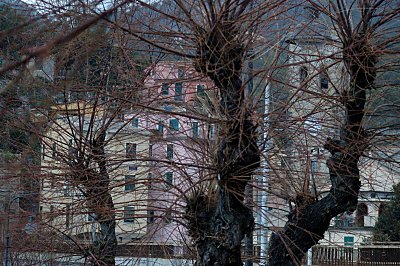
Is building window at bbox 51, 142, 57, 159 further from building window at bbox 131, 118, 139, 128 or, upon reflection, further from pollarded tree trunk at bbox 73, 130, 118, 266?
building window at bbox 131, 118, 139, 128

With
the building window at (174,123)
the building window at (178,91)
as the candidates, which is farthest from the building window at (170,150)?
the building window at (178,91)

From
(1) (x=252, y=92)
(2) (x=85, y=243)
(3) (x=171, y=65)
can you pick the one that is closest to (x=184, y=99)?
(3) (x=171, y=65)

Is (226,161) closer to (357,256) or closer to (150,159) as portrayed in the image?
(150,159)

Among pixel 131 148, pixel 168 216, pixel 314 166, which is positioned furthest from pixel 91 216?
pixel 314 166

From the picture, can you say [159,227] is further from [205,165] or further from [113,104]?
[113,104]

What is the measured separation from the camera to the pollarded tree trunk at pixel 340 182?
785cm

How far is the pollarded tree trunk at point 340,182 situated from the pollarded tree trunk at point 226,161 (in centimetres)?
61

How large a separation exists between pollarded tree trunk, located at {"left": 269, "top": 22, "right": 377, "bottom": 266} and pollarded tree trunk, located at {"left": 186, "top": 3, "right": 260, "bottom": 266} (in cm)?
61

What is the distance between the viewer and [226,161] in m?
7.66

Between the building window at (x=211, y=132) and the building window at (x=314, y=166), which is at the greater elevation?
the building window at (x=211, y=132)

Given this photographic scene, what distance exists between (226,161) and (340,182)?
4.65 ft

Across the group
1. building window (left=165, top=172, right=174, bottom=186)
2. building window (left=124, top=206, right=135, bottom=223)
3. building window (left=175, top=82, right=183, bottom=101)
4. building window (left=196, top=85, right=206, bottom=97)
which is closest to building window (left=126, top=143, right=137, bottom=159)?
building window (left=124, top=206, right=135, bottom=223)

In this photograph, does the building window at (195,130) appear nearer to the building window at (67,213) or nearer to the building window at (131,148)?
the building window at (131,148)

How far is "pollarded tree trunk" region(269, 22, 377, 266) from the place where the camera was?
785 cm
